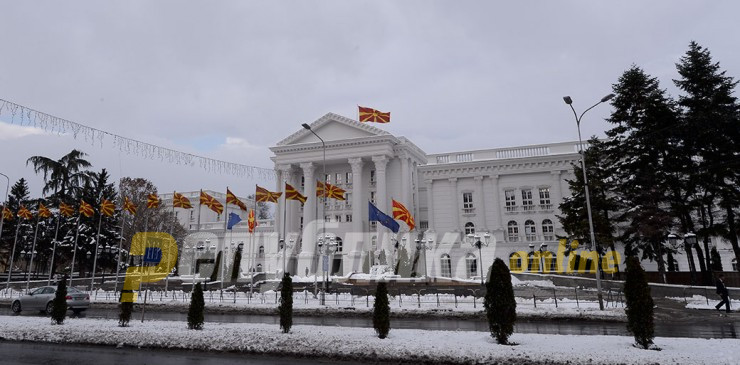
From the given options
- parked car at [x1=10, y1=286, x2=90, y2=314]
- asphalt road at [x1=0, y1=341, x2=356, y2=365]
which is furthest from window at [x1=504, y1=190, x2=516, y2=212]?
asphalt road at [x1=0, y1=341, x2=356, y2=365]

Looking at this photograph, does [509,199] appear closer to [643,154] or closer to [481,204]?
[481,204]

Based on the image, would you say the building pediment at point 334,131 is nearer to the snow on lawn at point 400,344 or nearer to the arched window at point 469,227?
the arched window at point 469,227

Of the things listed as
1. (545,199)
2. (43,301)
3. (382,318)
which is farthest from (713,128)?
(43,301)

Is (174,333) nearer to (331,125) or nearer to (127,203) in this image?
(127,203)

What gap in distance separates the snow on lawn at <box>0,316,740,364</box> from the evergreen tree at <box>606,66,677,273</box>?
23.2 meters

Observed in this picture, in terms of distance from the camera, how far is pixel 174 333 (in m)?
14.0

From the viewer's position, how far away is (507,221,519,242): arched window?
50.6m

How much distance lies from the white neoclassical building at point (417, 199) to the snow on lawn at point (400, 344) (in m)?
28.4

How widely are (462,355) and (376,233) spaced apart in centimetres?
4715

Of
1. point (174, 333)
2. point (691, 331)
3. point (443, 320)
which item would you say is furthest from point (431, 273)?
point (174, 333)

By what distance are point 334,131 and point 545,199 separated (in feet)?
93.1

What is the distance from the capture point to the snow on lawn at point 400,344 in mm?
9984

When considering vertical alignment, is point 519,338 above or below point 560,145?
below

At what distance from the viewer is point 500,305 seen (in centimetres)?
1195
